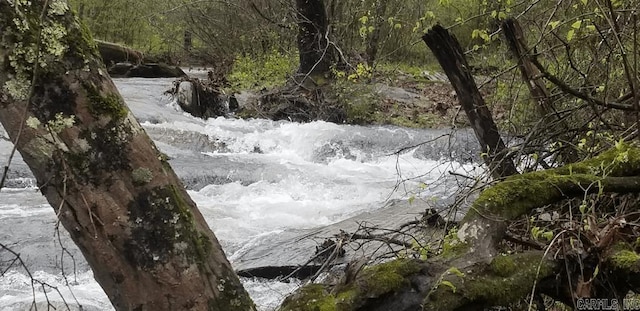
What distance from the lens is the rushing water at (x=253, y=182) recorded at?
18.7 ft

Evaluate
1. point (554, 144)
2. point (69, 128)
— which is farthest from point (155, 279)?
point (554, 144)

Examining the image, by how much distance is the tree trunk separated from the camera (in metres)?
13.0

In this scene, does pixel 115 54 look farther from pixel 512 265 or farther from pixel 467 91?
pixel 512 265

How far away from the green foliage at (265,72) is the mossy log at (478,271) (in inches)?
497

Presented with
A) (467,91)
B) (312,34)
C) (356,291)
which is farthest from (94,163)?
(312,34)

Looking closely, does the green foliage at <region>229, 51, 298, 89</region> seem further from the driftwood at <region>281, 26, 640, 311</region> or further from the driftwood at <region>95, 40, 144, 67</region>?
the driftwood at <region>281, 26, 640, 311</region>

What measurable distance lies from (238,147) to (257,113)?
225 centimetres

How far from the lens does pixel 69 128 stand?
161 cm

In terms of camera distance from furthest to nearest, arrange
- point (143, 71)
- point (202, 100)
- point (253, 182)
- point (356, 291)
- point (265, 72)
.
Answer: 1. point (143, 71)
2. point (265, 72)
3. point (202, 100)
4. point (253, 182)
5. point (356, 291)

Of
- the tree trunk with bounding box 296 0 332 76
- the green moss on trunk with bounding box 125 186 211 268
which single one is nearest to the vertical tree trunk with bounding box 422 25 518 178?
the green moss on trunk with bounding box 125 186 211 268

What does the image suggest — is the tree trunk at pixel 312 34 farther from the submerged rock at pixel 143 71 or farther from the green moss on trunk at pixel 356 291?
the green moss on trunk at pixel 356 291

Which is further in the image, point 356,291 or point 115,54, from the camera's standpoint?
point 115,54

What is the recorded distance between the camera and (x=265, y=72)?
1590 cm

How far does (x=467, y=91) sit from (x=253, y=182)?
551 centimetres
